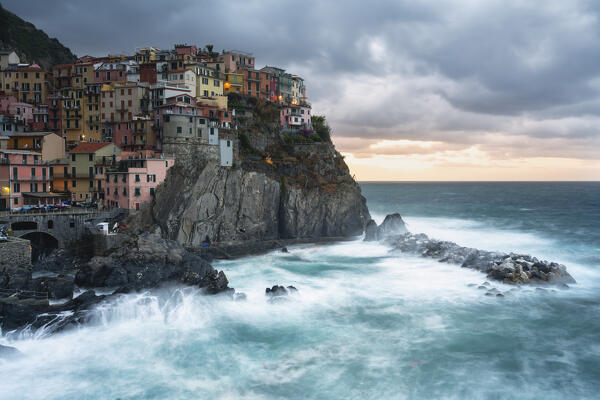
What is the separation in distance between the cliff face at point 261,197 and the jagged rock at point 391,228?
10.3 ft

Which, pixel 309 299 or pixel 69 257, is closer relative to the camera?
pixel 309 299

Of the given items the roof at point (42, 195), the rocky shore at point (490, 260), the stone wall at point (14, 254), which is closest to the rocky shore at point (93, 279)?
the stone wall at point (14, 254)

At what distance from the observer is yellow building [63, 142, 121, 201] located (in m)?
48.8

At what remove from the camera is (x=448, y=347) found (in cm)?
2522

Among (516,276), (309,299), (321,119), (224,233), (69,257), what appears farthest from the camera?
(321,119)

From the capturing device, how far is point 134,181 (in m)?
46.7

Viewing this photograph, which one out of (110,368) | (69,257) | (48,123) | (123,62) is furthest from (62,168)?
(110,368)

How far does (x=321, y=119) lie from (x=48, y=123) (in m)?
43.5

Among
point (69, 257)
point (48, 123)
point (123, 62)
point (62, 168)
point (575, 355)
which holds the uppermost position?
point (123, 62)

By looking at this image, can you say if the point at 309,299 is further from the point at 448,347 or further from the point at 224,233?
the point at 224,233

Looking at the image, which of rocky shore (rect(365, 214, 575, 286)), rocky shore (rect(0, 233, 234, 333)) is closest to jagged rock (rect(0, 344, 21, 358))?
rocky shore (rect(0, 233, 234, 333))

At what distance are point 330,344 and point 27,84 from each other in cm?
6783

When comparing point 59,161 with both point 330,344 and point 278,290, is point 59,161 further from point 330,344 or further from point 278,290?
point 330,344

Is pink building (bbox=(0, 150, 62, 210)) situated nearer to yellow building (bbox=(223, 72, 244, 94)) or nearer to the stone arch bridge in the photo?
the stone arch bridge
